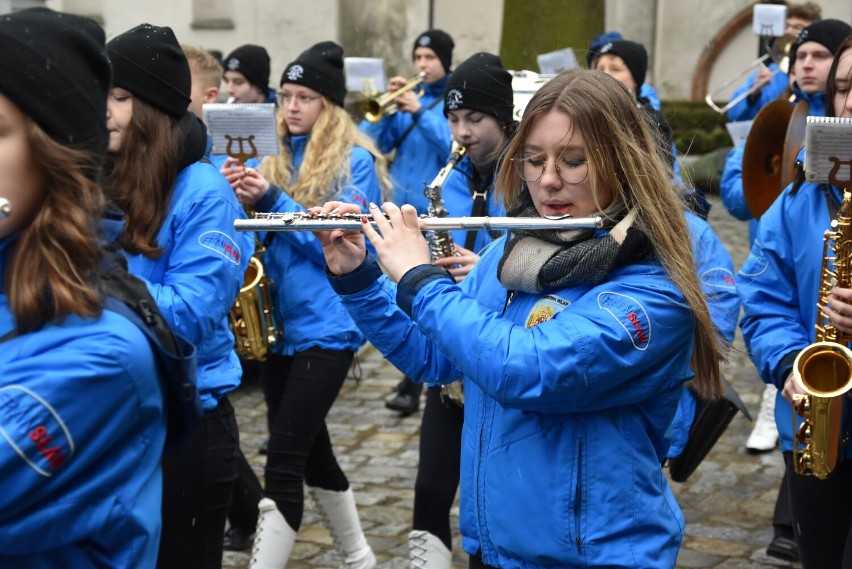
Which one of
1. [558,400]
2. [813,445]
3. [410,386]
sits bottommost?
[410,386]

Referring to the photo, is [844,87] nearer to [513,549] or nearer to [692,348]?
[692,348]

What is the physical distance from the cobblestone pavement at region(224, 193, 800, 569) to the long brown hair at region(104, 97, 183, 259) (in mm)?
1902

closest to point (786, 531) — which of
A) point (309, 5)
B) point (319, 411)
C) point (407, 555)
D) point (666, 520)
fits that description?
point (407, 555)

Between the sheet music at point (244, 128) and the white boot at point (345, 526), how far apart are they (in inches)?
51.6

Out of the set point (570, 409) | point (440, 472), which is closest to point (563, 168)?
point (570, 409)

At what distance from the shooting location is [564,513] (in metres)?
2.52

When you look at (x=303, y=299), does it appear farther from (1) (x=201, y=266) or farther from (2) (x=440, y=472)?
(1) (x=201, y=266)

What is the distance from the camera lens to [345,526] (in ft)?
15.5

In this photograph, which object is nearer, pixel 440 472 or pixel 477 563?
pixel 477 563

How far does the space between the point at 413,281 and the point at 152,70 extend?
120 cm

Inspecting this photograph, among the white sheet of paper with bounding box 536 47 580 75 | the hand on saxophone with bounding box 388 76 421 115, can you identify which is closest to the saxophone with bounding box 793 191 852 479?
the white sheet of paper with bounding box 536 47 580 75

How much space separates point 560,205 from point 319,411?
6.89ft

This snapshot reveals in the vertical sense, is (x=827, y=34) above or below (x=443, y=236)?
above

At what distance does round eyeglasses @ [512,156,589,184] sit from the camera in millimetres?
2623
